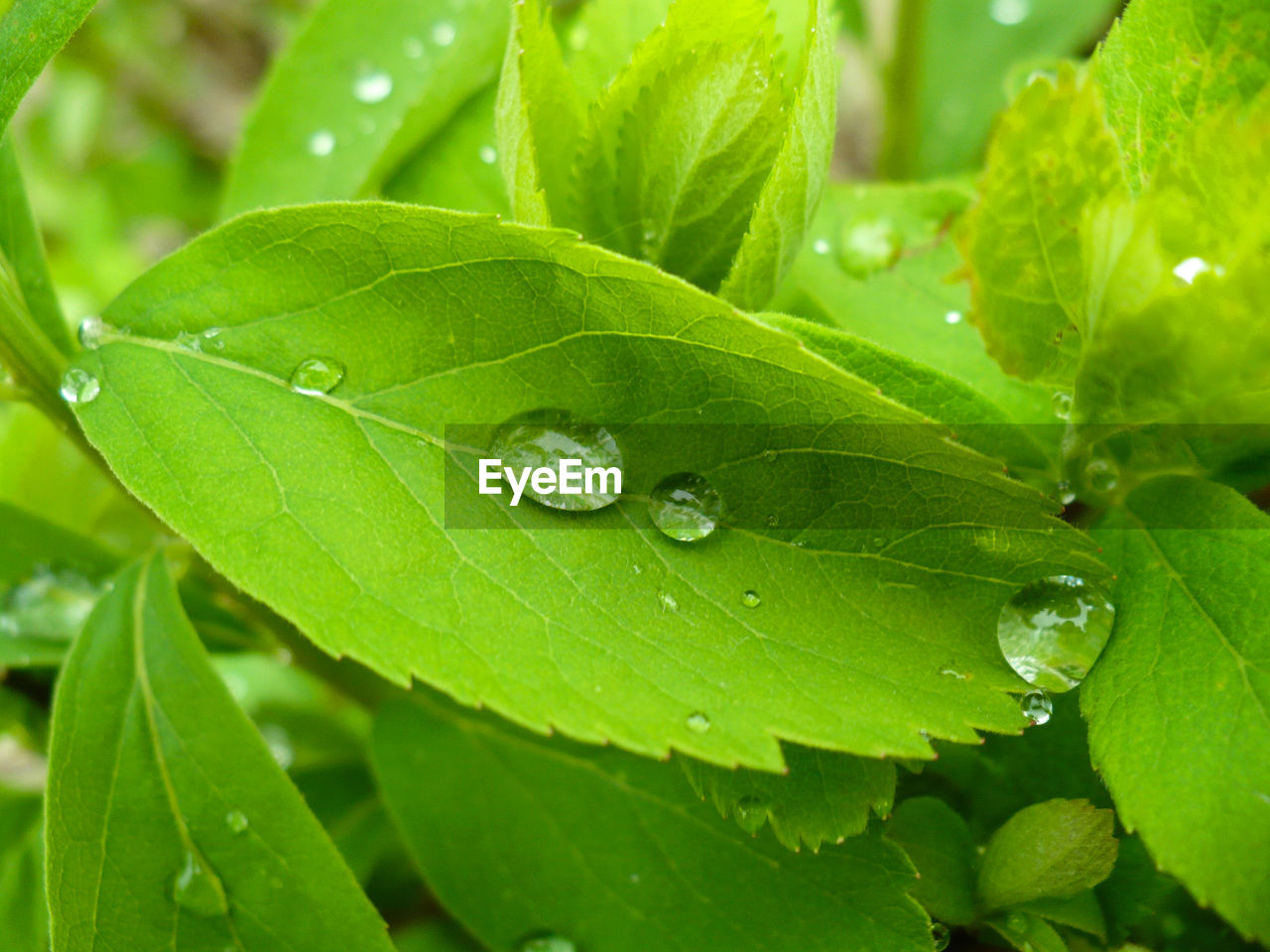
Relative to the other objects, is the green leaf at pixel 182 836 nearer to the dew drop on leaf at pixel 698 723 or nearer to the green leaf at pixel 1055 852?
the dew drop on leaf at pixel 698 723

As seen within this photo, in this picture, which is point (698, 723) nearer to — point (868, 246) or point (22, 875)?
point (868, 246)

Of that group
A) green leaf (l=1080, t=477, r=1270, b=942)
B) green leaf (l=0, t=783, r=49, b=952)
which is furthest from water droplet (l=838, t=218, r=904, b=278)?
green leaf (l=0, t=783, r=49, b=952)

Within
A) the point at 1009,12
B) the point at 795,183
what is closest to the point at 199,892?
the point at 795,183

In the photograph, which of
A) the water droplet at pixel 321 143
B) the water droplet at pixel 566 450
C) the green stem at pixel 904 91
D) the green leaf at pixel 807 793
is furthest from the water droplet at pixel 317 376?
the green stem at pixel 904 91

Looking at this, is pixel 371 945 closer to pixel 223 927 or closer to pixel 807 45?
pixel 223 927

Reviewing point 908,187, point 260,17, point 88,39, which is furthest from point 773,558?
point 260,17

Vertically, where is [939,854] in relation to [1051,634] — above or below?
below
